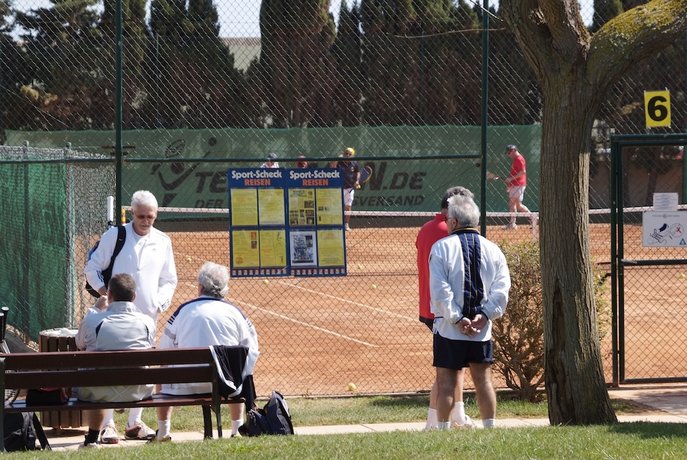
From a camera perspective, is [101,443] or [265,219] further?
[265,219]

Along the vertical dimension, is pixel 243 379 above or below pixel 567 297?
below

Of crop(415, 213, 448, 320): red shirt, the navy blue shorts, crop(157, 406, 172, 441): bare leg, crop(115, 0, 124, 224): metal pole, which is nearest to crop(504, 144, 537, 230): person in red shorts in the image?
crop(115, 0, 124, 224): metal pole

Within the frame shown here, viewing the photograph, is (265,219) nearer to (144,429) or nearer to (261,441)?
(144,429)

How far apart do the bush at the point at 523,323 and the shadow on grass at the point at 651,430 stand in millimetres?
1932

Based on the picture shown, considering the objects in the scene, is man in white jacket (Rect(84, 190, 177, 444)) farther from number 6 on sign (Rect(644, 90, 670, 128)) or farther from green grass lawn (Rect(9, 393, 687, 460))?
number 6 on sign (Rect(644, 90, 670, 128))

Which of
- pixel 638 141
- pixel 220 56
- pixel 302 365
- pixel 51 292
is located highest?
pixel 220 56

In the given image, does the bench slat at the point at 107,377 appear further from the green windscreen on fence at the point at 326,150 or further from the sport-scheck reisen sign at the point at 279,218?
the green windscreen on fence at the point at 326,150

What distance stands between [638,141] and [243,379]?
4.66 meters

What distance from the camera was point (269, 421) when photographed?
6.89m

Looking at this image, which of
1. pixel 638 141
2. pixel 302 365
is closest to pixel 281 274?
pixel 302 365

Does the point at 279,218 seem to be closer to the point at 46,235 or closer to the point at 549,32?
the point at 549,32

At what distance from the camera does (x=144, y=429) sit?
792 cm

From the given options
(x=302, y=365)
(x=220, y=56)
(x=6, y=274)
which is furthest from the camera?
(x=220, y=56)

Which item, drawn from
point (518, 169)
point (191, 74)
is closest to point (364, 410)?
point (518, 169)
